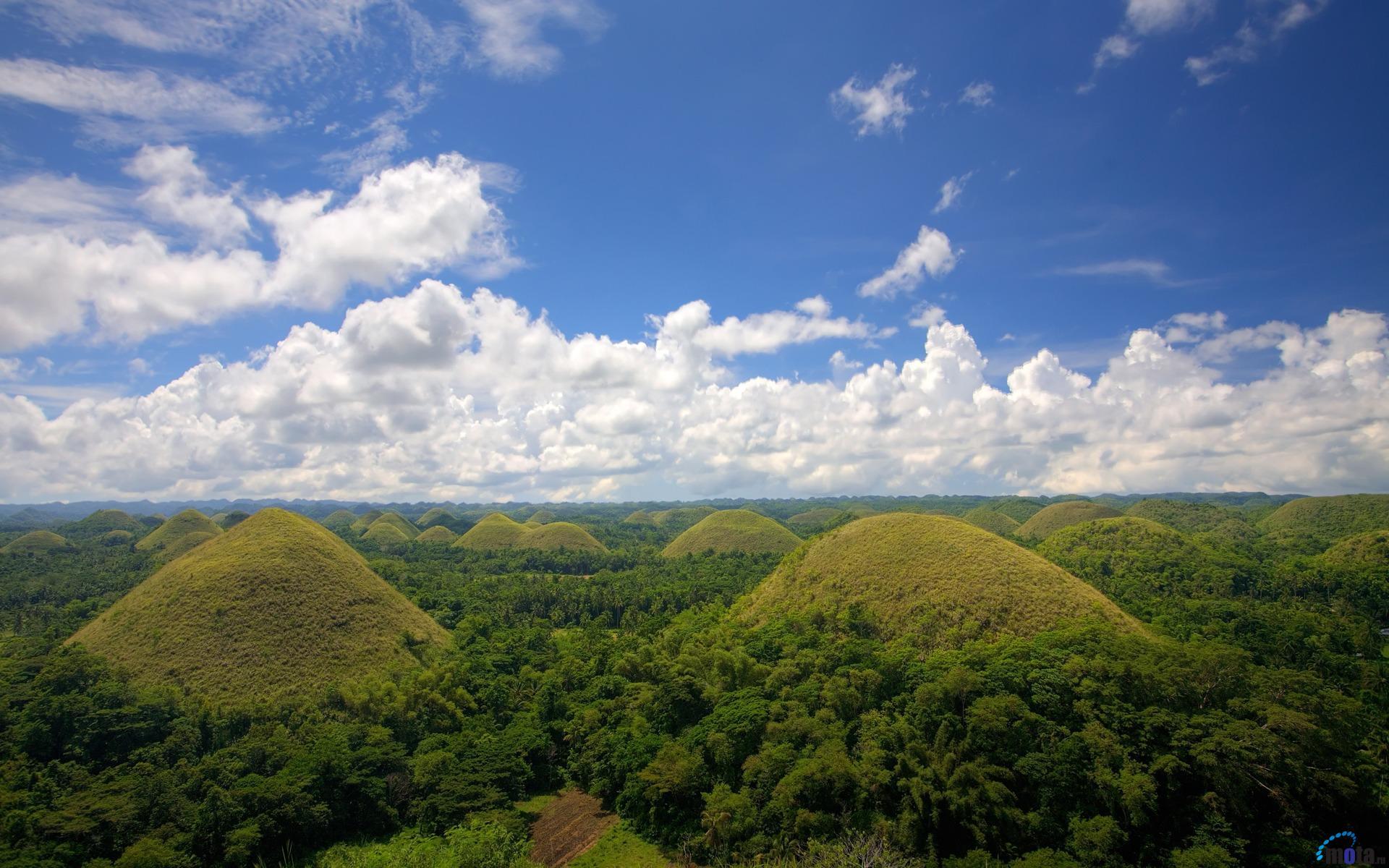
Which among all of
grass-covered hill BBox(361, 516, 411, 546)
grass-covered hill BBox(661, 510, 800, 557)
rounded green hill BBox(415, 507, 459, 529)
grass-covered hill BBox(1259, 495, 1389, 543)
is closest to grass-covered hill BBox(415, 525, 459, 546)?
grass-covered hill BBox(361, 516, 411, 546)

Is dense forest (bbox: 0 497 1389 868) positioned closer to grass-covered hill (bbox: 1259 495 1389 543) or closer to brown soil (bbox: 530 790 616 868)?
brown soil (bbox: 530 790 616 868)

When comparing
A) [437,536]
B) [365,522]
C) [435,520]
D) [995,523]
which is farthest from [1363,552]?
[365,522]

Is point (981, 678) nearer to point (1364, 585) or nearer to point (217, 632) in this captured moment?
point (217, 632)

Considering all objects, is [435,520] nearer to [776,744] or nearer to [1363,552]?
[776,744]

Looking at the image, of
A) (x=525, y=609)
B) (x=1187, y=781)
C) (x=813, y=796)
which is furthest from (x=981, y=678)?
(x=525, y=609)

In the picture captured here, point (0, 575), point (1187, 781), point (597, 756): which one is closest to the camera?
point (1187, 781)

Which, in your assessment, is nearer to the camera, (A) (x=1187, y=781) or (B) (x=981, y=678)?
(A) (x=1187, y=781)

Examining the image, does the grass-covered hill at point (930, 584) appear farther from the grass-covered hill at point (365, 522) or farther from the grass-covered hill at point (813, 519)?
the grass-covered hill at point (365, 522)
